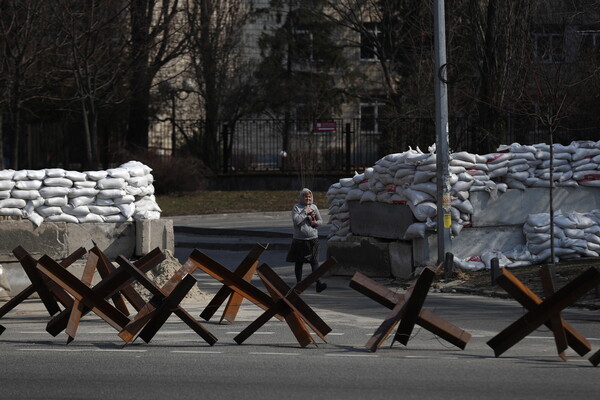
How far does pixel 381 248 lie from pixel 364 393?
10.7 meters

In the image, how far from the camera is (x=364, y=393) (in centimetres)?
851

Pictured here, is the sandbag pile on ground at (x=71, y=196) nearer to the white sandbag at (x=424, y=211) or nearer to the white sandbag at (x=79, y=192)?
the white sandbag at (x=79, y=192)

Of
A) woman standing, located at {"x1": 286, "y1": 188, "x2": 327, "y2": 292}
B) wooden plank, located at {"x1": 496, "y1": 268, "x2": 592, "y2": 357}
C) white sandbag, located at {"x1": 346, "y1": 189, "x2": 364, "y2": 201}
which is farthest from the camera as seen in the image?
white sandbag, located at {"x1": 346, "y1": 189, "x2": 364, "y2": 201}

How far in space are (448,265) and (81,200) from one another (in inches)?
227

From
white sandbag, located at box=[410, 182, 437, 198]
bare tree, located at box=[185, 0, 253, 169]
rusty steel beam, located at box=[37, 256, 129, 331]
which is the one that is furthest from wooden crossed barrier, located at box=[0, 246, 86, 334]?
bare tree, located at box=[185, 0, 253, 169]

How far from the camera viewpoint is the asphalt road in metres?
8.64

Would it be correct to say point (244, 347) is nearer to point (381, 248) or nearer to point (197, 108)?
point (381, 248)

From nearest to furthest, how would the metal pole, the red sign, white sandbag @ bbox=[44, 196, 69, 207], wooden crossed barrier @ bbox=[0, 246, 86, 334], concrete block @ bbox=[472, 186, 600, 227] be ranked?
1. wooden crossed barrier @ bbox=[0, 246, 86, 334]
2. white sandbag @ bbox=[44, 196, 69, 207]
3. the metal pole
4. concrete block @ bbox=[472, 186, 600, 227]
5. the red sign

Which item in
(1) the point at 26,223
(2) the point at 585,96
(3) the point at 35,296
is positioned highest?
(2) the point at 585,96

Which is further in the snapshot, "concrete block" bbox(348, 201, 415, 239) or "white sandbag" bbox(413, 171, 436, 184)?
"concrete block" bbox(348, 201, 415, 239)

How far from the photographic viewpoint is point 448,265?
57.5ft

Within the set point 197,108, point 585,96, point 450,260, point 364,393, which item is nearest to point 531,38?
point 585,96

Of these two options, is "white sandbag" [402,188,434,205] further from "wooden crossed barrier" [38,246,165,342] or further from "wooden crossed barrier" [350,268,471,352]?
"wooden crossed barrier" [350,268,471,352]

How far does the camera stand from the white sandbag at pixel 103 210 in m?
16.9
